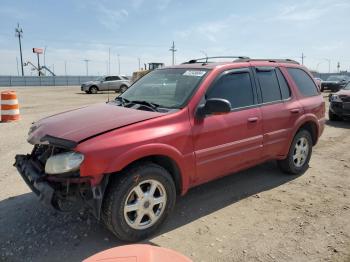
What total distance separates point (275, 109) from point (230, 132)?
1069mm

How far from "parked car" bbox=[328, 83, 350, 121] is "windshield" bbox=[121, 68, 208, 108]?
847cm

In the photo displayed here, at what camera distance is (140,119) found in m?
3.71

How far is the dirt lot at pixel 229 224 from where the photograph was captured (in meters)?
3.46

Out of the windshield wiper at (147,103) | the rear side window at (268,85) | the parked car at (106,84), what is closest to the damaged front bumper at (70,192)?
the windshield wiper at (147,103)

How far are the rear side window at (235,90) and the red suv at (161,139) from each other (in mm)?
14

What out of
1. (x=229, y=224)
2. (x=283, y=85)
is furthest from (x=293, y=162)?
(x=229, y=224)

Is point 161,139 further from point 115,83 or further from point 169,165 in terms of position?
point 115,83

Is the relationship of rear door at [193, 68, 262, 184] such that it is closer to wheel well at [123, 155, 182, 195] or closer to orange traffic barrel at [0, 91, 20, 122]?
wheel well at [123, 155, 182, 195]

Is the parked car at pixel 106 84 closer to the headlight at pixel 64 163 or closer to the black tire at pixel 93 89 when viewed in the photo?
the black tire at pixel 93 89

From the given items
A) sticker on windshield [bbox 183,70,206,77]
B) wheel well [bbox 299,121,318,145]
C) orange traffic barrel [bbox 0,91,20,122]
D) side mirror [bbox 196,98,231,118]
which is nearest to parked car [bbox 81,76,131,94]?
orange traffic barrel [bbox 0,91,20,122]

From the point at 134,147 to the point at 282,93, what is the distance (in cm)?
286

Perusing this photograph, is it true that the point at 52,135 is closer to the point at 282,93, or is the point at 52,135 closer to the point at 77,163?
the point at 77,163

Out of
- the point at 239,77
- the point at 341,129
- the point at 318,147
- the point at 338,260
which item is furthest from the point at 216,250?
the point at 341,129

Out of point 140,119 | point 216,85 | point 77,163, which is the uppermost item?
point 216,85
